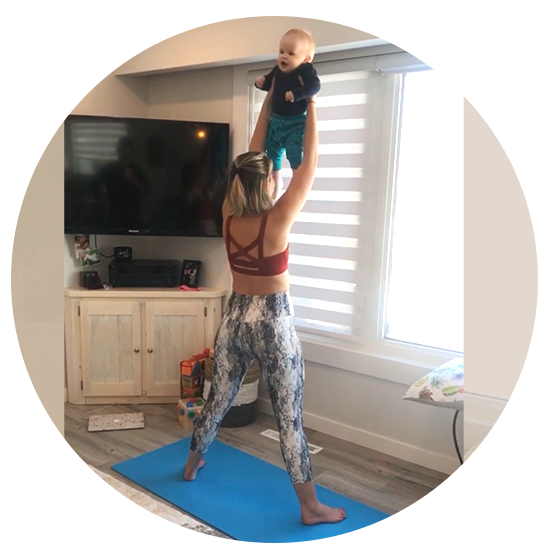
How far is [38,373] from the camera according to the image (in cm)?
52

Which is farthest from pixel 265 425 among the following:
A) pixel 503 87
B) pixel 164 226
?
pixel 503 87

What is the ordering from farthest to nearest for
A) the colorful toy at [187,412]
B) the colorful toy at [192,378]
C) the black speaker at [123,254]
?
the black speaker at [123,254] < the colorful toy at [192,378] < the colorful toy at [187,412]

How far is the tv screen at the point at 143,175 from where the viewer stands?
3.48 m

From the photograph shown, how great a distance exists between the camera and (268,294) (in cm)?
229

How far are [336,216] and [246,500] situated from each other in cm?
155

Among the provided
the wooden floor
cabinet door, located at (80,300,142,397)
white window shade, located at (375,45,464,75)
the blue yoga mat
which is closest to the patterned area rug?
the blue yoga mat

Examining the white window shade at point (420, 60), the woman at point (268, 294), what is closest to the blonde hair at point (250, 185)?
the woman at point (268, 294)

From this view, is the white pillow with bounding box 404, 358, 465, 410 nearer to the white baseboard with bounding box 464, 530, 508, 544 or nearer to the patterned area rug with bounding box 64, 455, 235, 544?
the patterned area rug with bounding box 64, 455, 235, 544

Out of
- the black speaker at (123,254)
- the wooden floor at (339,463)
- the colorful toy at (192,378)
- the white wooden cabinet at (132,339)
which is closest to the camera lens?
the wooden floor at (339,463)

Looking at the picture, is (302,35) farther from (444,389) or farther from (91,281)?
(91,281)

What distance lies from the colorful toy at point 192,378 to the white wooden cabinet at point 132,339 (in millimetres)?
183

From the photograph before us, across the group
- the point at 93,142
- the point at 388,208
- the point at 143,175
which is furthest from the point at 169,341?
the point at 388,208

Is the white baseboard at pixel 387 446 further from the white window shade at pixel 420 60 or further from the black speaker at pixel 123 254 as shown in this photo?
the white window shade at pixel 420 60

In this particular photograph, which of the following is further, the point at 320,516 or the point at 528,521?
the point at 320,516
